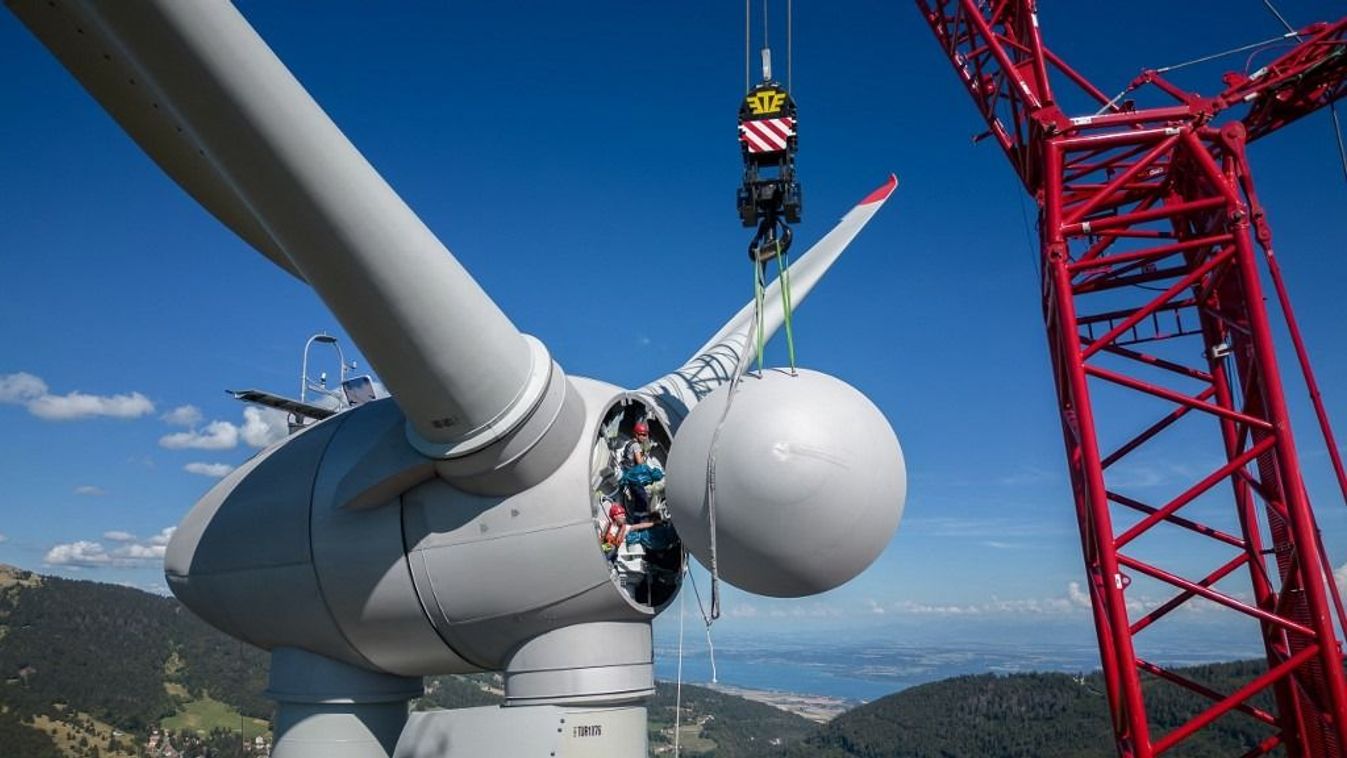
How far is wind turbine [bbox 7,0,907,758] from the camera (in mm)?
7359

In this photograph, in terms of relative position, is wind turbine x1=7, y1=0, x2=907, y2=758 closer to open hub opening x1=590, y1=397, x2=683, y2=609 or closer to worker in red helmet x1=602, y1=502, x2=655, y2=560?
open hub opening x1=590, y1=397, x2=683, y2=609

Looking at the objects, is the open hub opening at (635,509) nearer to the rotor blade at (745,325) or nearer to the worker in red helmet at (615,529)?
the worker in red helmet at (615,529)

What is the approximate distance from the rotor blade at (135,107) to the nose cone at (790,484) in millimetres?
4792

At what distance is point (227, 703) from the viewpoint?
4043 inches

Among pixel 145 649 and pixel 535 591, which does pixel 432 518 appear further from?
pixel 145 649

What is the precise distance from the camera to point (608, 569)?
959 centimetres

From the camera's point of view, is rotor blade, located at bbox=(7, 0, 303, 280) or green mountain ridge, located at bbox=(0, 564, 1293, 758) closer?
rotor blade, located at bbox=(7, 0, 303, 280)

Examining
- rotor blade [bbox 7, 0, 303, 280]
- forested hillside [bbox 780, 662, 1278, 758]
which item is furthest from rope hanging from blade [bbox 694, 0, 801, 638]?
forested hillside [bbox 780, 662, 1278, 758]

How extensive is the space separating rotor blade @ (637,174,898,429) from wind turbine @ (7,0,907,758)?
0.28 feet

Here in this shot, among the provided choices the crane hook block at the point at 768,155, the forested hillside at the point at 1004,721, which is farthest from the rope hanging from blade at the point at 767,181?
the forested hillside at the point at 1004,721

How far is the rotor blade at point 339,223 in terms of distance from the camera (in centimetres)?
668

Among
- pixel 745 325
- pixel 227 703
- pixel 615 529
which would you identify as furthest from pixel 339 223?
pixel 227 703

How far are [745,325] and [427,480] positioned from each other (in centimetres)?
577

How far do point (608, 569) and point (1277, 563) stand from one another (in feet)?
42.7
